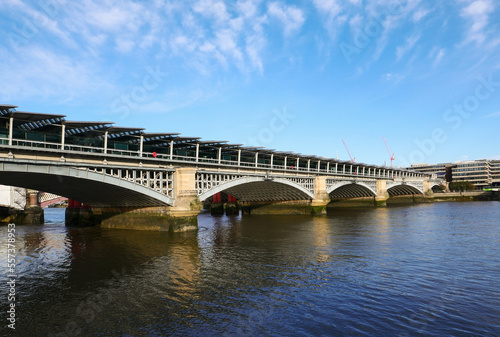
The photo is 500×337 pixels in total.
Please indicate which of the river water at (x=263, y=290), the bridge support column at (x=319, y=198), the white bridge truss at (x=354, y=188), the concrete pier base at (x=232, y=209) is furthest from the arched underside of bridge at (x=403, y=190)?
the river water at (x=263, y=290)

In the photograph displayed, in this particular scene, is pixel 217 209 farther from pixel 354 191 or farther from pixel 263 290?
pixel 263 290

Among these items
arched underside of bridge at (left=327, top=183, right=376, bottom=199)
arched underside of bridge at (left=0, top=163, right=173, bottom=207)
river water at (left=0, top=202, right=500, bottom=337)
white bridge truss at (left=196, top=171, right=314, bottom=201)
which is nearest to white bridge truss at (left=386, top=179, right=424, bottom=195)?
arched underside of bridge at (left=327, top=183, right=376, bottom=199)

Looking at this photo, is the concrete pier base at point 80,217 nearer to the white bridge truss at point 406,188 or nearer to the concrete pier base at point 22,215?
the concrete pier base at point 22,215

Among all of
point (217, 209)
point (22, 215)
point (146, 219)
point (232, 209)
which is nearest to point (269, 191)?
point (232, 209)

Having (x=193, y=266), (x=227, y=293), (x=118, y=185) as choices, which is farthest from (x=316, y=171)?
(x=227, y=293)

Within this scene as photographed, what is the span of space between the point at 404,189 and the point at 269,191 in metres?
66.1

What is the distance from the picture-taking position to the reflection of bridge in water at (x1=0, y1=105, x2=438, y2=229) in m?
27.3

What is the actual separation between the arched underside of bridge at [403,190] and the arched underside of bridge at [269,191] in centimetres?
5338

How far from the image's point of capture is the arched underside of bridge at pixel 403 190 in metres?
103

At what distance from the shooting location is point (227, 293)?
47.0 ft

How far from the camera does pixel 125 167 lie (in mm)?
32250

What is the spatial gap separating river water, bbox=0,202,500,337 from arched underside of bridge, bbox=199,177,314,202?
1105 inches

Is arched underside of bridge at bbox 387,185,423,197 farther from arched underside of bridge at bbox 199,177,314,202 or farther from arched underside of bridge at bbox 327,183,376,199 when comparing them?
arched underside of bridge at bbox 199,177,314,202

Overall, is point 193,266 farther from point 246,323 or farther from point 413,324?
point 413,324
